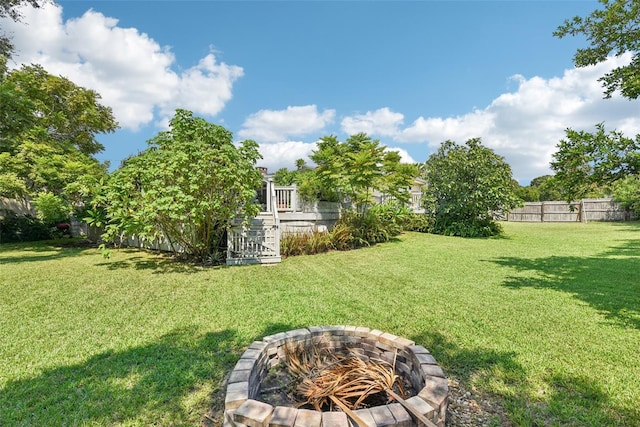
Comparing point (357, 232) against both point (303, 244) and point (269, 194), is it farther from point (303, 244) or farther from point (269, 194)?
point (269, 194)

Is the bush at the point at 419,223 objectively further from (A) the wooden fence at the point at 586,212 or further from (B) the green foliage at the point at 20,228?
(B) the green foliage at the point at 20,228

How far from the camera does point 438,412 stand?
161 cm

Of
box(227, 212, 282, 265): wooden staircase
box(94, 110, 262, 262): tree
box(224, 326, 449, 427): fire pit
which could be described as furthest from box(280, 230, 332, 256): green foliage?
box(224, 326, 449, 427): fire pit

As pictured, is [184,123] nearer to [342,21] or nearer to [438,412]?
[342,21]

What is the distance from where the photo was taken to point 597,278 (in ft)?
17.4

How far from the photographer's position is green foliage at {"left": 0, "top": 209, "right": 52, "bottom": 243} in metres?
12.4

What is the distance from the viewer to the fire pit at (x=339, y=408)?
4.88 feet

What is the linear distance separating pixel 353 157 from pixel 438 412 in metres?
8.10

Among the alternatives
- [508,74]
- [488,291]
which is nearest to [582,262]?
[488,291]

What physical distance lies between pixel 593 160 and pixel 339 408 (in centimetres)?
557

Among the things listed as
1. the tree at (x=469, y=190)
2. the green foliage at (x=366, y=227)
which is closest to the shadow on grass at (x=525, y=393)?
the green foliage at (x=366, y=227)

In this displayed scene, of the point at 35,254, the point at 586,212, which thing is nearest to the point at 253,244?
the point at 35,254

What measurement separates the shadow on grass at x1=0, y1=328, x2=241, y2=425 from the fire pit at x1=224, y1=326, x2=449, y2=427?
448 mm

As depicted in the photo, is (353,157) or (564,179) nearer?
(564,179)
